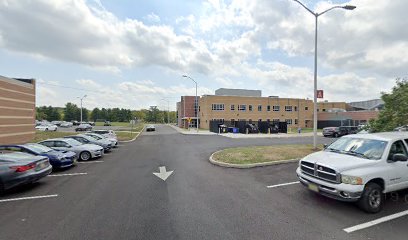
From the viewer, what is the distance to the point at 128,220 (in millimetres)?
4922

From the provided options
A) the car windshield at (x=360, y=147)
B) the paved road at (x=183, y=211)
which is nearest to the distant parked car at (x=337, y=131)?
the paved road at (x=183, y=211)

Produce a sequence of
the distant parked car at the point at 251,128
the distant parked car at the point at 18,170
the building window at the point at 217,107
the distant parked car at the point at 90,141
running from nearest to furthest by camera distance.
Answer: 1. the distant parked car at the point at 18,170
2. the distant parked car at the point at 90,141
3. the distant parked car at the point at 251,128
4. the building window at the point at 217,107

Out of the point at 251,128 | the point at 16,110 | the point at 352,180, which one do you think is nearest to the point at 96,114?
the point at 251,128

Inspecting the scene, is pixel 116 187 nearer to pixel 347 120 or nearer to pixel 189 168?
pixel 189 168

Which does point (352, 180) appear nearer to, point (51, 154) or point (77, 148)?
point (51, 154)

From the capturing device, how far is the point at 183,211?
5387 millimetres

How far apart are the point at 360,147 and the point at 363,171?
→ 128cm

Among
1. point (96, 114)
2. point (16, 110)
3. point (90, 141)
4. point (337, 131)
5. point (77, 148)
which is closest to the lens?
point (77, 148)

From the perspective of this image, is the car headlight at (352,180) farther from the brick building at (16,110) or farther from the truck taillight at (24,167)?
the brick building at (16,110)

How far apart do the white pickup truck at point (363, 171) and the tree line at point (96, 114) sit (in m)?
83.6

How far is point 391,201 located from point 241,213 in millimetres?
4077

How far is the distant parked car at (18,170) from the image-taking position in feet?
22.5

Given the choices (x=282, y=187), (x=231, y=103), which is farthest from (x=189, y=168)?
(x=231, y=103)

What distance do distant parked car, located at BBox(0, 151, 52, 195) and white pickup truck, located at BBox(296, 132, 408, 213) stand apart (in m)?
8.27
